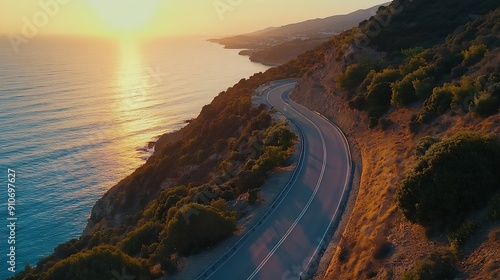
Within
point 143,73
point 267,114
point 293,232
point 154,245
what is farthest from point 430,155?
point 143,73

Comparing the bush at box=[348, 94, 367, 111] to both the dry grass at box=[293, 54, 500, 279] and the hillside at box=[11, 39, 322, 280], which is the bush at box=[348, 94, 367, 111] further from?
the hillside at box=[11, 39, 322, 280]

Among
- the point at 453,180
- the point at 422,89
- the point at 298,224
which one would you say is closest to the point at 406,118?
the point at 422,89

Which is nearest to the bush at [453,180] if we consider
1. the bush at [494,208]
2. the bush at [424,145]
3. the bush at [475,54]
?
the bush at [494,208]

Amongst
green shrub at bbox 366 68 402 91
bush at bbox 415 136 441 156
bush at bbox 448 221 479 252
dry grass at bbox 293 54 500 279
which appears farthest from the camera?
green shrub at bbox 366 68 402 91

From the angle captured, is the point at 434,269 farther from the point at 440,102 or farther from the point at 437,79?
the point at 437,79

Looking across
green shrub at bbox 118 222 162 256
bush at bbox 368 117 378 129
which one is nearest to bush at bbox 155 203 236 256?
green shrub at bbox 118 222 162 256

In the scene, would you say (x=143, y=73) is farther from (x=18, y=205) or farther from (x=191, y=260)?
(x=191, y=260)
